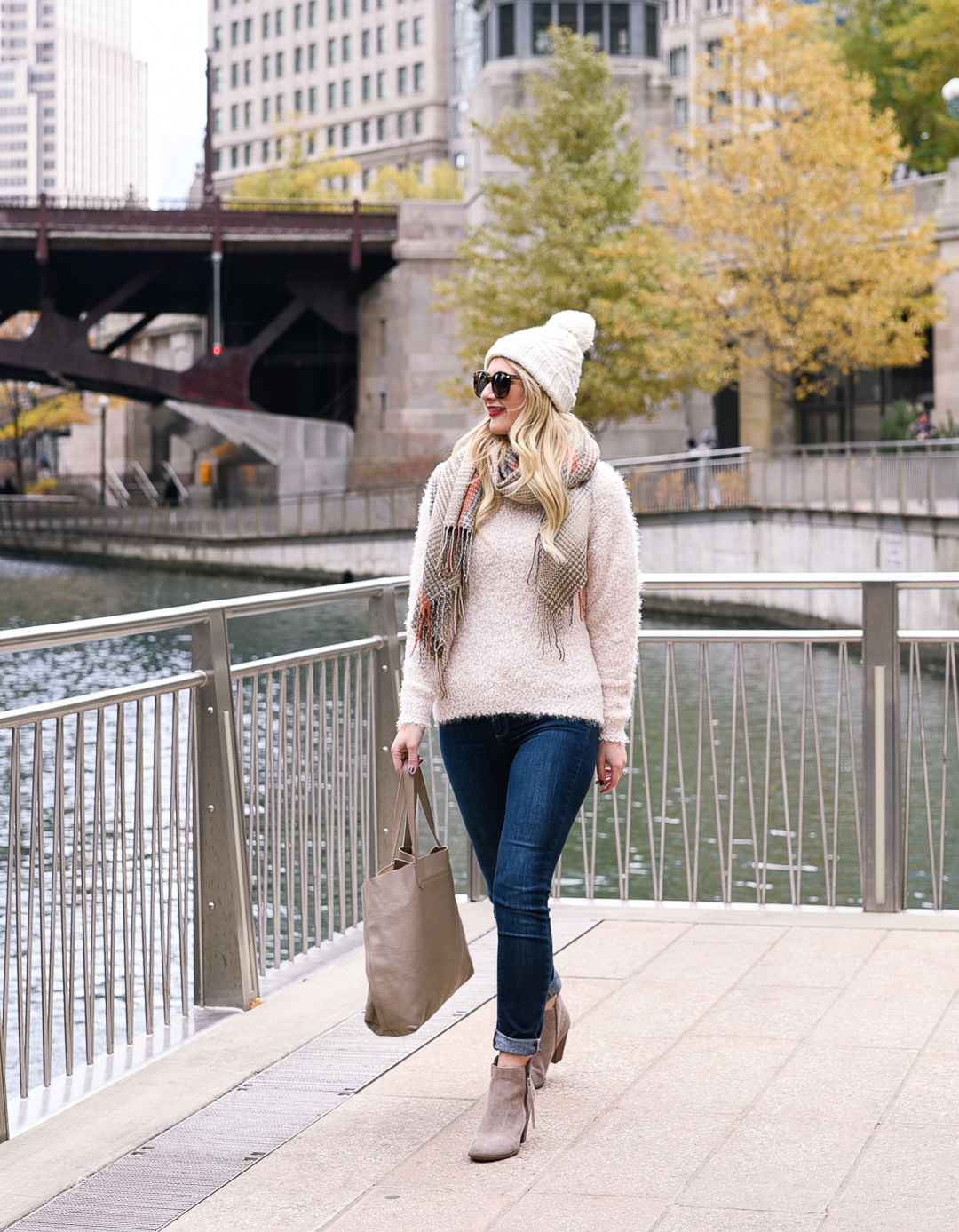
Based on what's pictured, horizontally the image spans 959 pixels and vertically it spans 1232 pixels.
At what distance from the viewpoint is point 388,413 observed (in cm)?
5184

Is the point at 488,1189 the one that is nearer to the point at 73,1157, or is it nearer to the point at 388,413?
the point at 73,1157

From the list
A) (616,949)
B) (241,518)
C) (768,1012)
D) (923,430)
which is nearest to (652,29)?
(241,518)

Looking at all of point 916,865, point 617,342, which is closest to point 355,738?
point 916,865

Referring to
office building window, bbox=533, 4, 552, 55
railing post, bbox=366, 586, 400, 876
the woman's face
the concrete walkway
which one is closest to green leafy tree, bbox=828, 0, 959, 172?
office building window, bbox=533, 4, 552, 55

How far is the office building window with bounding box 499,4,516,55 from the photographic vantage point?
46.5 m

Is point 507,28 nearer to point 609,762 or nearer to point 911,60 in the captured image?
point 911,60

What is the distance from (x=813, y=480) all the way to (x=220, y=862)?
2424cm

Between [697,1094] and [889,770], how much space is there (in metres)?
2.29

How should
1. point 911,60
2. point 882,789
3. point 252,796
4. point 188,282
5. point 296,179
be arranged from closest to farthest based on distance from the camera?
1. point 252,796
2. point 882,789
3. point 911,60
4. point 188,282
5. point 296,179

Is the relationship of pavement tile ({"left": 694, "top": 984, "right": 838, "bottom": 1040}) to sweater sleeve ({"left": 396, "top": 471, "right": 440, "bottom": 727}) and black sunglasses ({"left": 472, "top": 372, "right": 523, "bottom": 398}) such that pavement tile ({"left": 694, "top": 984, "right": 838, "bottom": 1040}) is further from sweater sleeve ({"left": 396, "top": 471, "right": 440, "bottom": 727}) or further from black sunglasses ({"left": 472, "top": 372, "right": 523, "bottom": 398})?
black sunglasses ({"left": 472, "top": 372, "right": 523, "bottom": 398})

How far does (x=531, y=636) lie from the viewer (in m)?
3.86

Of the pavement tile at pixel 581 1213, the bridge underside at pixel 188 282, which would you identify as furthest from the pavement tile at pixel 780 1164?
the bridge underside at pixel 188 282

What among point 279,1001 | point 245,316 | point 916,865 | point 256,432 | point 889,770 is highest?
point 245,316

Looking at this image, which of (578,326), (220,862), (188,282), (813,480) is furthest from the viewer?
(188,282)
